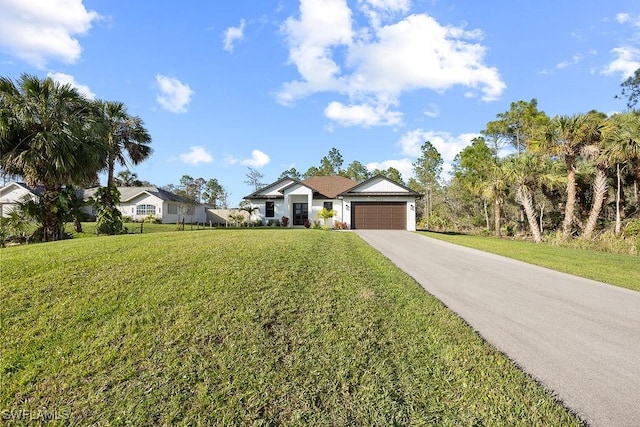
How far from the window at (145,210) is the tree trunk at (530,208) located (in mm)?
33977

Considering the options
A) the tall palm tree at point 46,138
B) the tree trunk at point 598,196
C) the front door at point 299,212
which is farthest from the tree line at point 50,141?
the tree trunk at point 598,196

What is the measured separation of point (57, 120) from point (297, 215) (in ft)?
51.7

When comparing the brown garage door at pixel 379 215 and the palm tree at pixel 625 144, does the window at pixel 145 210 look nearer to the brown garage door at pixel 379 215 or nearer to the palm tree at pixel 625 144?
the brown garage door at pixel 379 215

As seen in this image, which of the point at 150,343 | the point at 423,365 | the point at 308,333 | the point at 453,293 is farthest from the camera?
the point at 453,293

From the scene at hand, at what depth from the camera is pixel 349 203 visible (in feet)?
76.8

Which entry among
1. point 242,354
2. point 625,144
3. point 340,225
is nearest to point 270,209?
point 340,225

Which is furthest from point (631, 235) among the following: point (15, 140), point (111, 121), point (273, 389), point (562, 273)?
point (111, 121)

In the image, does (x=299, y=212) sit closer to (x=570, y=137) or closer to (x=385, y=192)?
(x=385, y=192)

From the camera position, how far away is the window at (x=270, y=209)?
25.6m

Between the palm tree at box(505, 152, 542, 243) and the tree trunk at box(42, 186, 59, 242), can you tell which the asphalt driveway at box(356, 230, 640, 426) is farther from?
the tree trunk at box(42, 186, 59, 242)

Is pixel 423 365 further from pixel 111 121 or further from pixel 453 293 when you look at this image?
pixel 111 121

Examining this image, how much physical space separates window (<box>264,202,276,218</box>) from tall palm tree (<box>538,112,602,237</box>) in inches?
723

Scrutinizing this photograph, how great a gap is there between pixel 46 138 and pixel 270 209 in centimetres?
1503

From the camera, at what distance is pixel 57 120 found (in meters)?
13.5
